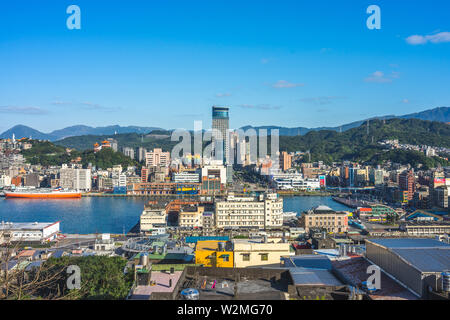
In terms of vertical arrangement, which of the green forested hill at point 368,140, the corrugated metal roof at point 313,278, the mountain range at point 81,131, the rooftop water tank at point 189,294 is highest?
A: the mountain range at point 81,131

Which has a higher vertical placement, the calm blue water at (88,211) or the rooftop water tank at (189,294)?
the rooftop water tank at (189,294)

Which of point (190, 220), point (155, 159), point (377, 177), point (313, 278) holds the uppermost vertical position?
point (155, 159)

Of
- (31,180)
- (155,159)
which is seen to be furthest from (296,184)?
(31,180)

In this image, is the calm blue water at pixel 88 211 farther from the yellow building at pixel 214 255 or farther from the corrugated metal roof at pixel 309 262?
the corrugated metal roof at pixel 309 262

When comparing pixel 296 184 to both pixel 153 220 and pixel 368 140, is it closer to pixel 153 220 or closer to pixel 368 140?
pixel 153 220

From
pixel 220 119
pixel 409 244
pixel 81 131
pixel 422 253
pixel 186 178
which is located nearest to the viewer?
pixel 422 253

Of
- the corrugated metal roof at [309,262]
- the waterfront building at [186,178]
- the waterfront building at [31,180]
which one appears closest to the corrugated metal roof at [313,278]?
the corrugated metal roof at [309,262]
